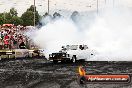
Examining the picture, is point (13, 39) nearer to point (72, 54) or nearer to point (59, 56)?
point (72, 54)

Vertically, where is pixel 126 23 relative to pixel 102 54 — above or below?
above

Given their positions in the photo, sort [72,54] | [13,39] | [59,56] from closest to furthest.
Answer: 1. [59,56]
2. [72,54]
3. [13,39]

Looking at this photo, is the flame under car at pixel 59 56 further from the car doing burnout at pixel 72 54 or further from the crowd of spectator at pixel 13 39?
the crowd of spectator at pixel 13 39

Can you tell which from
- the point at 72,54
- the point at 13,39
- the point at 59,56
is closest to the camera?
the point at 59,56

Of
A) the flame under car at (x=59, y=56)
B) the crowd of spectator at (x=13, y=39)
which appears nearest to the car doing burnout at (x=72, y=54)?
the flame under car at (x=59, y=56)

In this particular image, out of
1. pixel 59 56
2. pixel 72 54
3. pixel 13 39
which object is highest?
pixel 13 39

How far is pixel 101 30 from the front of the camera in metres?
44.3

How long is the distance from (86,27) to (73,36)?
1.86m

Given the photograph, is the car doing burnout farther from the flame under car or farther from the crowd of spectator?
the crowd of spectator

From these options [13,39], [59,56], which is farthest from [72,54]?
[13,39]

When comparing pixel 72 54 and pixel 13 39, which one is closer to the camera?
pixel 72 54

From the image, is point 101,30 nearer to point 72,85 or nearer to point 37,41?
point 37,41

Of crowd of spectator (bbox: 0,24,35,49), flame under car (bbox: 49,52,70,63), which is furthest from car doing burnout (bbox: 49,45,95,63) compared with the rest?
crowd of spectator (bbox: 0,24,35,49)

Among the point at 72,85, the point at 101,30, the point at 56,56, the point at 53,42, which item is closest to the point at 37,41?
the point at 53,42
